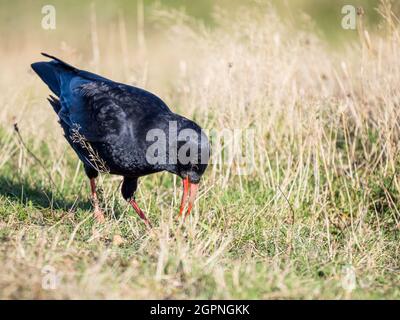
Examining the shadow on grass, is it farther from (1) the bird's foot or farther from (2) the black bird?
(1) the bird's foot

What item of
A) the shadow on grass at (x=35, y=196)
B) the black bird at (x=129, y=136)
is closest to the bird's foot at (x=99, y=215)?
the black bird at (x=129, y=136)

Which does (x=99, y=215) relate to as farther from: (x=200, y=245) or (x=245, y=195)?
(x=245, y=195)

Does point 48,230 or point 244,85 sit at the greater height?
point 244,85

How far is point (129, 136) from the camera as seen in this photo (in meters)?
4.93

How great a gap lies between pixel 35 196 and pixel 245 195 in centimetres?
182

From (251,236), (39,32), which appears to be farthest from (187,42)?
(39,32)

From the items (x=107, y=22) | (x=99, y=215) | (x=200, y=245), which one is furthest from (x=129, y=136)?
(x=107, y=22)

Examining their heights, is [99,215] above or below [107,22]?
below

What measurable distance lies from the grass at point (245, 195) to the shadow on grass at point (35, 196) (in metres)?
0.02

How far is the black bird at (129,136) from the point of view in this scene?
4.77m
